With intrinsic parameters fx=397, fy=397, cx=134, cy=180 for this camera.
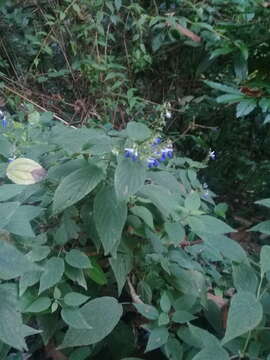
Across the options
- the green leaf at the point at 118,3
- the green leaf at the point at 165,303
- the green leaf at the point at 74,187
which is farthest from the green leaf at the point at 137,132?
the green leaf at the point at 118,3

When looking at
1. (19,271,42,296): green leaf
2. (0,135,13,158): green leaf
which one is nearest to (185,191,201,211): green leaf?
(19,271,42,296): green leaf

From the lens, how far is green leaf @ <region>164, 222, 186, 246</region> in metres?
0.77

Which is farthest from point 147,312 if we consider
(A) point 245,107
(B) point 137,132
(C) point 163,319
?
(A) point 245,107

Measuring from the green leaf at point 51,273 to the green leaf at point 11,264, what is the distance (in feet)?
0.32

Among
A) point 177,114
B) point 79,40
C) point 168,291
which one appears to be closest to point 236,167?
point 177,114

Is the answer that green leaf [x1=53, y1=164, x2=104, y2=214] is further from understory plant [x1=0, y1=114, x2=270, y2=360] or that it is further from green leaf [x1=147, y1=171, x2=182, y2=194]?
green leaf [x1=147, y1=171, x2=182, y2=194]

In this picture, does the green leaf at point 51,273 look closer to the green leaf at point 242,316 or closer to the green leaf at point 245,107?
the green leaf at point 242,316

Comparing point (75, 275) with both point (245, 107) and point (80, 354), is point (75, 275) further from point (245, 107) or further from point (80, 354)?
point (245, 107)

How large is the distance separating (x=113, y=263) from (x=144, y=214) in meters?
0.11

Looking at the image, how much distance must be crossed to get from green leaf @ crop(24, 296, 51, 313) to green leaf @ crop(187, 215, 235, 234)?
0.30m

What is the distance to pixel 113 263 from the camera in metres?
0.77

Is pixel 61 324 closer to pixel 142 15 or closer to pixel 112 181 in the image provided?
pixel 112 181

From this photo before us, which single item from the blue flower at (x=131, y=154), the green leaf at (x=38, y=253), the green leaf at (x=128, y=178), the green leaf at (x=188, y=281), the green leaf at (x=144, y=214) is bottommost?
the green leaf at (x=188, y=281)

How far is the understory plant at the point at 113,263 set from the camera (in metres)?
0.65
